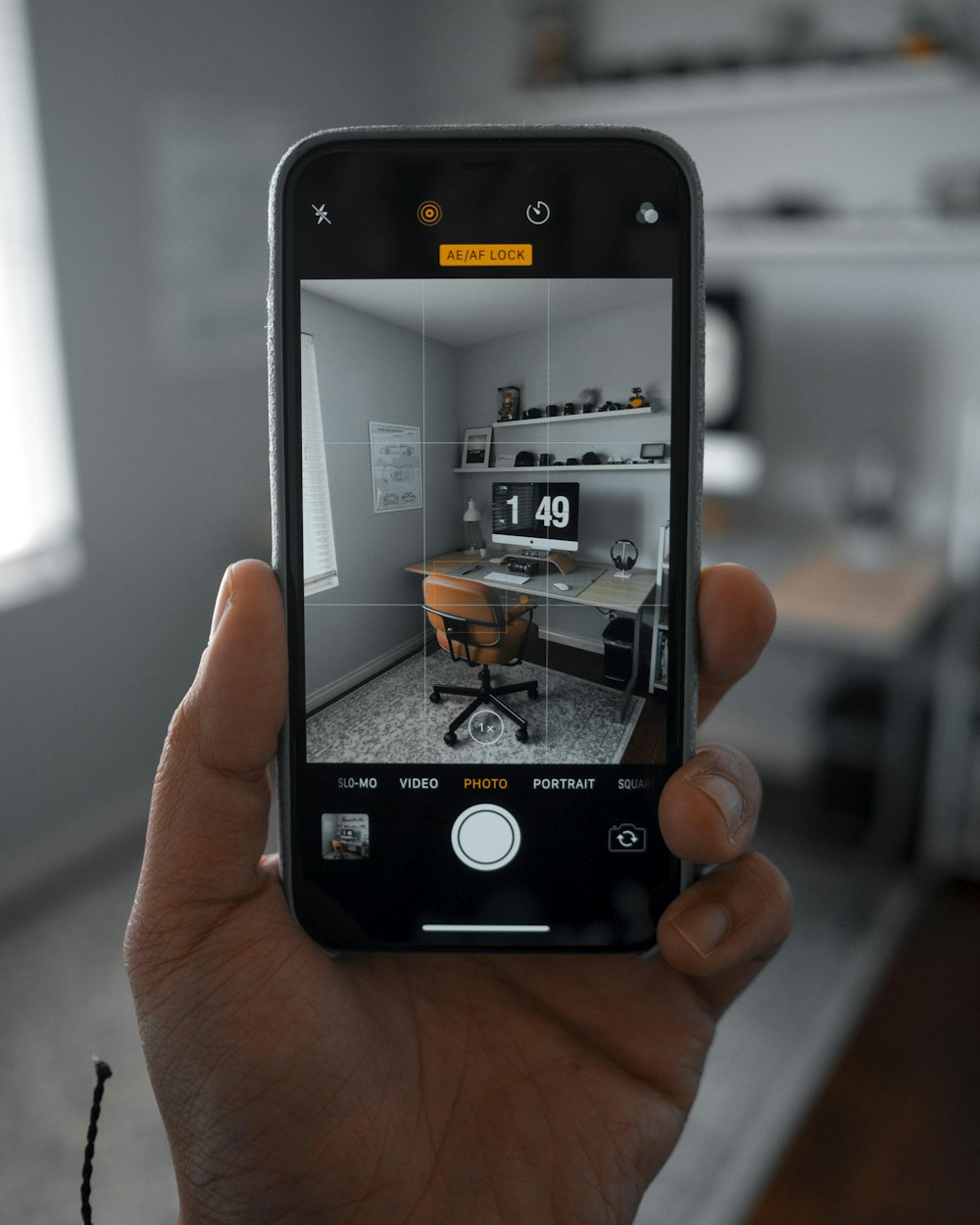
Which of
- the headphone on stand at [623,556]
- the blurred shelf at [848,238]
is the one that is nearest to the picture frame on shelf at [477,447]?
the headphone on stand at [623,556]

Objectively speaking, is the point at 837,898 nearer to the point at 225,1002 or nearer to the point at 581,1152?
the point at 581,1152

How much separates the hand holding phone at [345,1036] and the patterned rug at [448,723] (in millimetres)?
53

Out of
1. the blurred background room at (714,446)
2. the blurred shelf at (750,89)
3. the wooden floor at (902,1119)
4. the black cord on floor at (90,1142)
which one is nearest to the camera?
the black cord on floor at (90,1142)

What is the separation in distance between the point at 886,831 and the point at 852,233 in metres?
1.46

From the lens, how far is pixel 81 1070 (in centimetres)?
158

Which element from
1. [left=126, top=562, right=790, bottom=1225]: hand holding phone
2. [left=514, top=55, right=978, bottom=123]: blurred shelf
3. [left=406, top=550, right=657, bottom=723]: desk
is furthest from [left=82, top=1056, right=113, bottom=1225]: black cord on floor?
[left=514, top=55, right=978, bottom=123]: blurred shelf

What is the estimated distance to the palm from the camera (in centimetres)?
60

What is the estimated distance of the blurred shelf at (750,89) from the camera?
6.89ft

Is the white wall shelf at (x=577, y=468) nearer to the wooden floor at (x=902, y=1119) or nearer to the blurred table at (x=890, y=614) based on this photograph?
the wooden floor at (x=902, y=1119)

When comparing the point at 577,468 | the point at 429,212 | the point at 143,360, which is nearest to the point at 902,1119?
the point at 577,468

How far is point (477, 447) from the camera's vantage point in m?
0.64

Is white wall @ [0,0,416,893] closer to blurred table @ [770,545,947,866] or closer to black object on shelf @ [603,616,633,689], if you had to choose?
blurred table @ [770,545,947,866]

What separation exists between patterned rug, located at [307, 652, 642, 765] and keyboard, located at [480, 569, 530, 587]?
0.06 metres

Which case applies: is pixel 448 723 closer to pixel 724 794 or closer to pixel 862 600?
pixel 724 794
